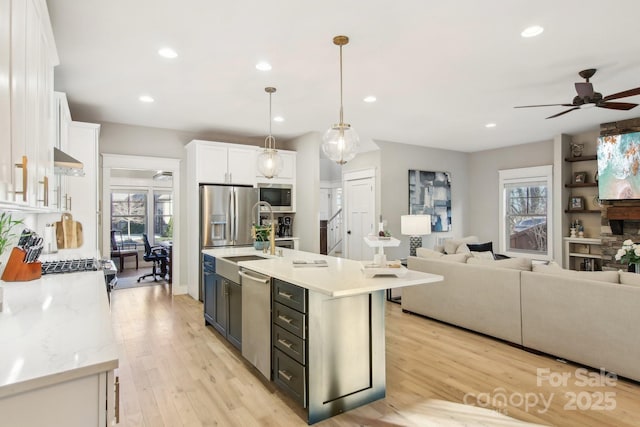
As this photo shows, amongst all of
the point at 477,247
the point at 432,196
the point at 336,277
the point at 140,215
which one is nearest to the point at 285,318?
the point at 336,277

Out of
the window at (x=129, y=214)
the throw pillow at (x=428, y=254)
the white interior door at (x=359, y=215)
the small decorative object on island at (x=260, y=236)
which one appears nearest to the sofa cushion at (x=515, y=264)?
the throw pillow at (x=428, y=254)

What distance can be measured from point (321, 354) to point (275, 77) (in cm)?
265

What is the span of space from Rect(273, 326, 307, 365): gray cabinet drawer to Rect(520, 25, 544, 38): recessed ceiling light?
2776mm

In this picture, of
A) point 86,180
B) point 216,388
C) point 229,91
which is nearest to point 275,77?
point 229,91

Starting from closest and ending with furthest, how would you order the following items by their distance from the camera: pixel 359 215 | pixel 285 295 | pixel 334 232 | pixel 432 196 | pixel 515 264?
pixel 285 295 < pixel 515 264 < pixel 359 215 < pixel 432 196 < pixel 334 232

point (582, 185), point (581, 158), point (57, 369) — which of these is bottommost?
point (57, 369)

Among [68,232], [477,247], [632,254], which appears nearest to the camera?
[632,254]

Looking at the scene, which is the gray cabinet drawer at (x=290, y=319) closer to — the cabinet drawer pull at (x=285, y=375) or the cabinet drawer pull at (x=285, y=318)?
the cabinet drawer pull at (x=285, y=318)

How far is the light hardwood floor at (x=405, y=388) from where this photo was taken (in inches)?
89.8

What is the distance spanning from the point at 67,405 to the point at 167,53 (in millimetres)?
2818

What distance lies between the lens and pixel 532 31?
2670 millimetres

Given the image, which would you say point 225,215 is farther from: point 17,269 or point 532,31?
point 532,31

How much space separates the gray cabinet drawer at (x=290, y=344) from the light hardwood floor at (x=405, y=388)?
14.6 inches

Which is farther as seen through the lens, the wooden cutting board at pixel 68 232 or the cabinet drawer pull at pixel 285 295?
the wooden cutting board at pixel 68 232
